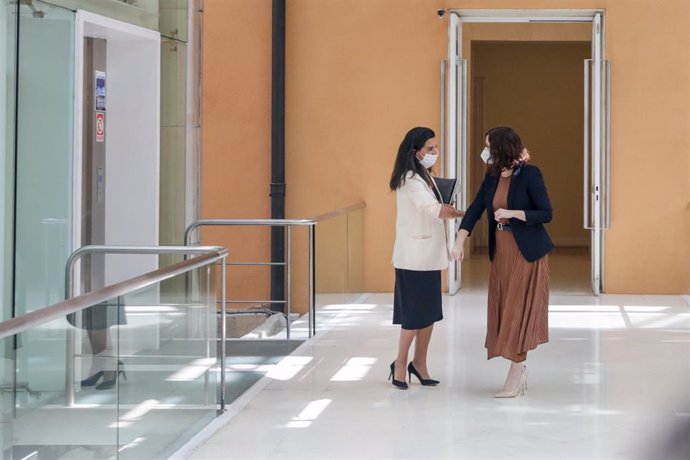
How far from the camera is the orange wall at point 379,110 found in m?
11.0

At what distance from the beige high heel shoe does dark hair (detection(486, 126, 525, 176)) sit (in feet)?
3.51

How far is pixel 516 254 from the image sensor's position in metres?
6.00

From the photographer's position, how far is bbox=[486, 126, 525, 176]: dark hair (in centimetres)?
599

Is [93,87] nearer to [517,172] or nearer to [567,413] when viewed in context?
[517,172]

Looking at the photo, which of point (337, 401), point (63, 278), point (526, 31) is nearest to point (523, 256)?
point (337, 401)

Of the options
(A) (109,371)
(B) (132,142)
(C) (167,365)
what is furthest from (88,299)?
(B) (132,142)

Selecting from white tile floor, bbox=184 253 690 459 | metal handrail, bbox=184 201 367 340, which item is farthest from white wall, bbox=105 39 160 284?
white tile floor, bbox=184 253 690 459

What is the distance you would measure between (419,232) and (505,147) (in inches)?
24.7

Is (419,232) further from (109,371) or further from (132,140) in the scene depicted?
(109,371)

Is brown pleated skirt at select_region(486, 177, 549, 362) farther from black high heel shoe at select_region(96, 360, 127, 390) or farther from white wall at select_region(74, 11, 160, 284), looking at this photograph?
white wall at select_region(74, 11, 160, 284)

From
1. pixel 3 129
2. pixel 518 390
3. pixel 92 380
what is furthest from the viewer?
pixel 518 390

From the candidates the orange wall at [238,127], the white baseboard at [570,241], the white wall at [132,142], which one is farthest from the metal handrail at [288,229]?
the white baseboard at [570,241]

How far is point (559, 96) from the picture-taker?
17516 millimetres

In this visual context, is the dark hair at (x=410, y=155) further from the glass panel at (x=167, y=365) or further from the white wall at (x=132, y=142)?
the white wall at (x=132, y=142)
